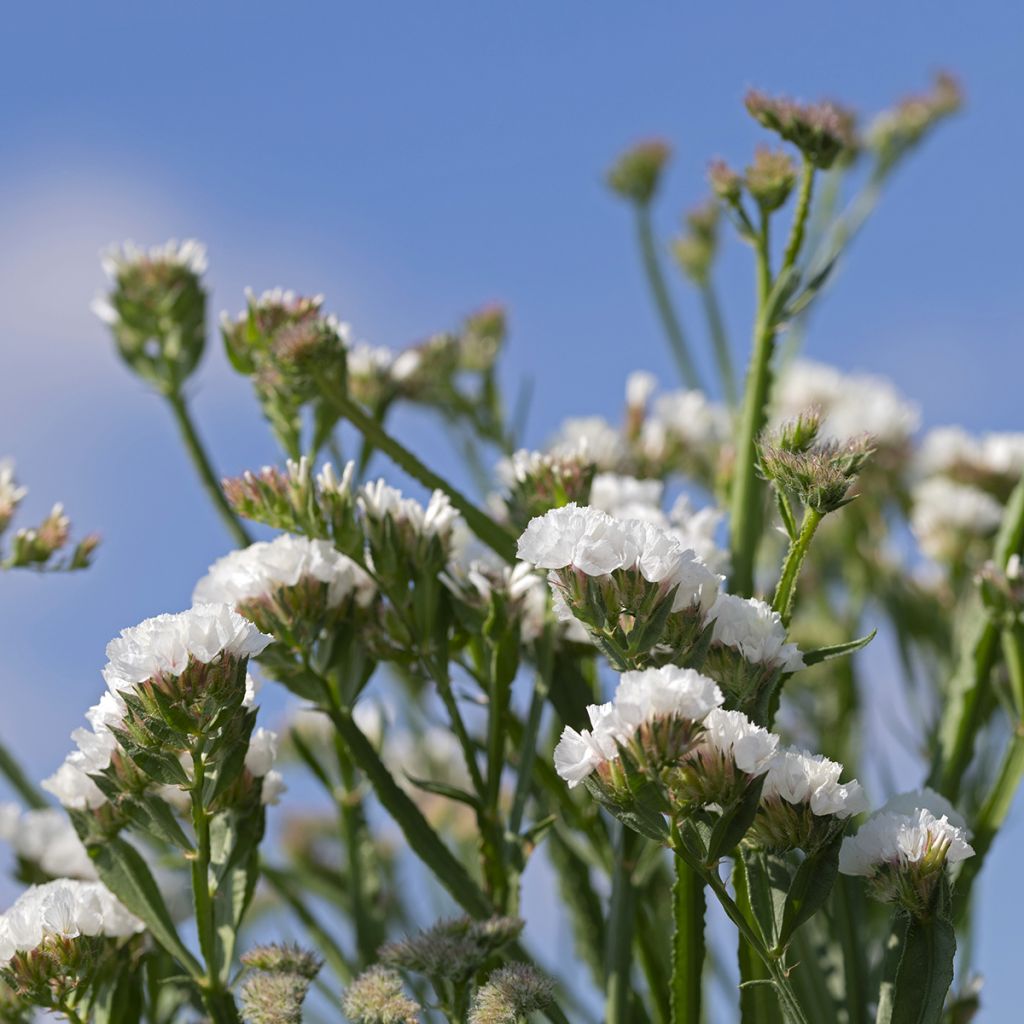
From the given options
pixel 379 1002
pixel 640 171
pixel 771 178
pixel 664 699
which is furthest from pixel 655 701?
pixel 640 171

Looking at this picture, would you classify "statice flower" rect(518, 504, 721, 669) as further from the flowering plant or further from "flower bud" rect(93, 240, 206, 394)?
"flower bud" rect(93, 240, 206, 394)

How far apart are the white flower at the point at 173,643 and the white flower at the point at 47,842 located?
0.40 metres

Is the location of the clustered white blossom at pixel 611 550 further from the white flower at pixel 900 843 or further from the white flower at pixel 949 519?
the white flower at pixel 949 519

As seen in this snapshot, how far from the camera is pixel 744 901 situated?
2.58 feet

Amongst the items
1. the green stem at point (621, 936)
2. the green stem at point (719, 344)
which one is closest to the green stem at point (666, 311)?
the green stem at point (719, 344)

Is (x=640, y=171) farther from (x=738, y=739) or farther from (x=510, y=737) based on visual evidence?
(x=738, y=739)

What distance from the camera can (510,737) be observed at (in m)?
1.14

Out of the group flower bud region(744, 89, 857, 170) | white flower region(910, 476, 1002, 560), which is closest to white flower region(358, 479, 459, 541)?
flower bud region(744, 89, 857, 170)

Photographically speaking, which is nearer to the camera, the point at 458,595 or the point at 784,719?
the point at 458,595

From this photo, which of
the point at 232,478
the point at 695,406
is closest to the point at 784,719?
the point at 695,406

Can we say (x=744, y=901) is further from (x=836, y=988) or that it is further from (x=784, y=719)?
(x=784, y=719)

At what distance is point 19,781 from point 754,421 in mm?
725

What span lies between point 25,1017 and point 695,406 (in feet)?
3.49

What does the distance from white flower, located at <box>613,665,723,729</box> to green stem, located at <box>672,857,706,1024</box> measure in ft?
0.68
